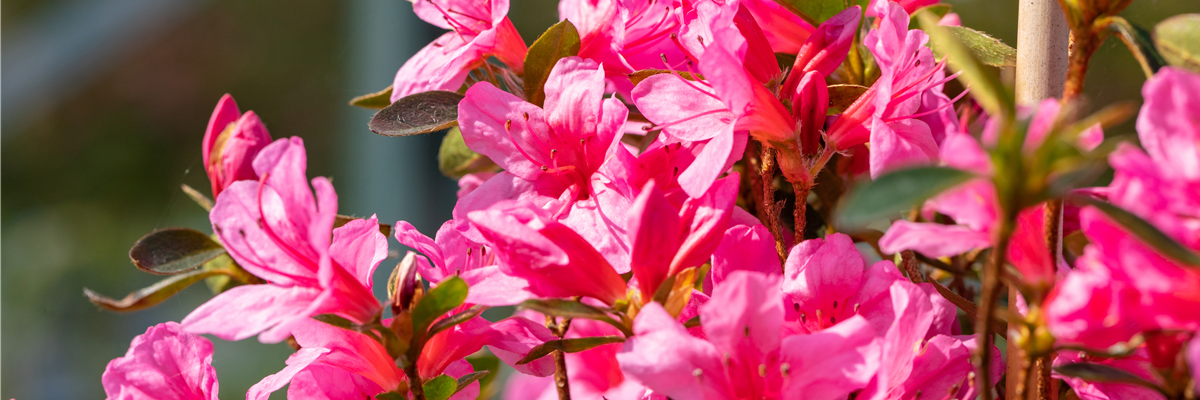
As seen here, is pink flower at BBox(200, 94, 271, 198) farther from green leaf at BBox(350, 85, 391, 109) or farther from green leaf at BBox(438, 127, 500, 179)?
green leaf at BBox(438, 127, 500, 179)

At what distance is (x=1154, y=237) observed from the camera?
10.3 inches

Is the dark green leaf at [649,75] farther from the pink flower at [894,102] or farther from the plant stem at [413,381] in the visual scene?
the plant stem at [413,381]

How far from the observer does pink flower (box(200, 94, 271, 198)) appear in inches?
23.8

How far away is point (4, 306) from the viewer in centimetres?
378

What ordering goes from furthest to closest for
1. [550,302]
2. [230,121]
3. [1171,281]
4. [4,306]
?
1. [4,306]
2. [230,121]
3. [550,302]
4. [1171,281]

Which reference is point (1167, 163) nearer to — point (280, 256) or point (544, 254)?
point (544, 254)

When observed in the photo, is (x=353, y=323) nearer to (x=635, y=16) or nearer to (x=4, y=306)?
(x=635, y=16)

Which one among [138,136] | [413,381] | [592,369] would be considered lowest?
[138,136]

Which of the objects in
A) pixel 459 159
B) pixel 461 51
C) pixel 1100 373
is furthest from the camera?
pixel 459 159

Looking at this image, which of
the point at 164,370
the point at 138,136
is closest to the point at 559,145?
the point at 164,370

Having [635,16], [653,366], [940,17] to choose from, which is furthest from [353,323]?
[940,17]

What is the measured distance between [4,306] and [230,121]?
394 cm

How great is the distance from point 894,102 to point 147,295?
0.45 m

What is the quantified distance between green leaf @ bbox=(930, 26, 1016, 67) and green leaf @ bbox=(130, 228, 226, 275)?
46 centimetres
